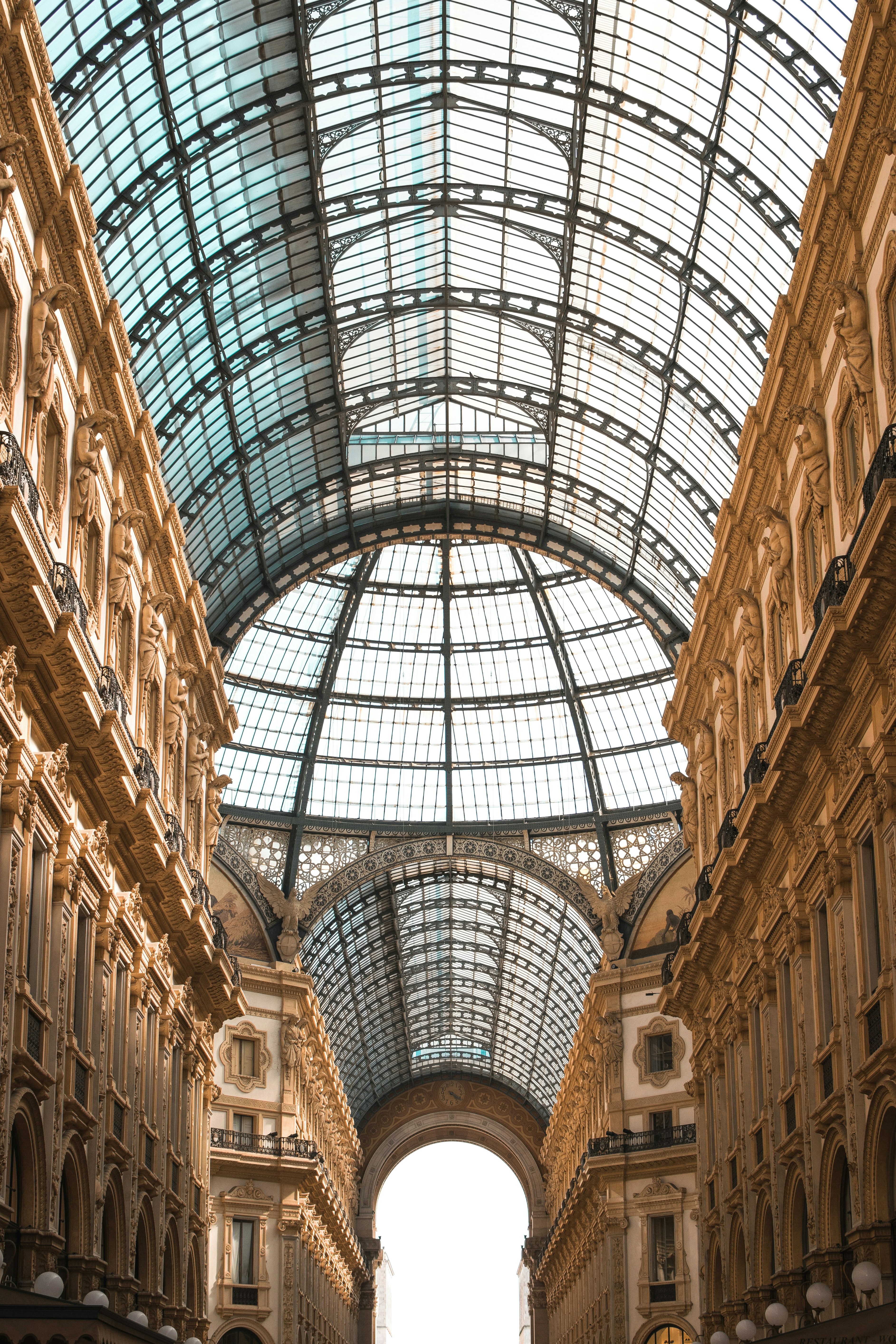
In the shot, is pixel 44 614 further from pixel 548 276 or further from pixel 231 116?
pixel 548 276

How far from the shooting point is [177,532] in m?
37.1

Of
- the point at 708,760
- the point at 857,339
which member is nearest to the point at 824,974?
the point at 857,339

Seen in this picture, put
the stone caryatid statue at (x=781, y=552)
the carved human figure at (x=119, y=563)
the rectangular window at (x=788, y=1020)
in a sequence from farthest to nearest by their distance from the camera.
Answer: the stone caryatid statue at (x=781, y=552) → the carved human figure at (x=119, y=563) → the rectangular window at (x=788, y=1020)

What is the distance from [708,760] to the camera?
41344mm

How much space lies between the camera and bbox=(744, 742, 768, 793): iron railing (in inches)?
1243

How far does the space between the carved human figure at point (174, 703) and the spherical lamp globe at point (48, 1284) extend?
1727 cm

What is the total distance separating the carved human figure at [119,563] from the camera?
103 ft

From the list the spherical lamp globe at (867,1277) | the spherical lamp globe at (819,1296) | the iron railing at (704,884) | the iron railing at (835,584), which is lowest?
the spherical lamp globe at (819,1296)

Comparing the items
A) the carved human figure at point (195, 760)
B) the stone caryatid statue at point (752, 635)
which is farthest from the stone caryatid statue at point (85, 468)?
the stone caryatid statue at point (752, 635)

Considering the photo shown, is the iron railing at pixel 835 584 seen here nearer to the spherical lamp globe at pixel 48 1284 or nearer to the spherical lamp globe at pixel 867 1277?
the spherical lamp globe at pixel 867 1277

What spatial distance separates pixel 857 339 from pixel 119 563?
584 inches

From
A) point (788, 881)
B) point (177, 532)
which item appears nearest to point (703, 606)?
point (788, 881)

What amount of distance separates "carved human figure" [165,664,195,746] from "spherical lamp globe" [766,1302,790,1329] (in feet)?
61.3

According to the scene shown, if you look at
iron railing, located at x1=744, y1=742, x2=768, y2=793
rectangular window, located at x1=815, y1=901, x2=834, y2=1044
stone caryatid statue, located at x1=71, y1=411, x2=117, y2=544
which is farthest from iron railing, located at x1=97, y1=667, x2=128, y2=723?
rectangular window, located at x1=815, y1=901, x2=834, y2=1044
